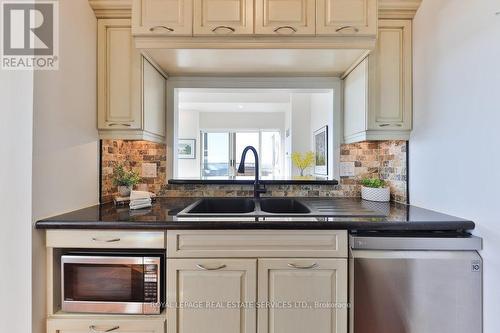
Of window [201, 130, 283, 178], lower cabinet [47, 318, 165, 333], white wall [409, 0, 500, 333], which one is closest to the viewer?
white wall [409, 0, 500, 333]

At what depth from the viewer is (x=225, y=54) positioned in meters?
1.67

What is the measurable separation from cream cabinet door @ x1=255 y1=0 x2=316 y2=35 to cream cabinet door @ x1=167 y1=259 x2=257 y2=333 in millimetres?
1297

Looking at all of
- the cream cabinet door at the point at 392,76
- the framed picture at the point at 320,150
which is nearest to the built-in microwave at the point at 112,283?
the cream cabinet door at the point at 392,76

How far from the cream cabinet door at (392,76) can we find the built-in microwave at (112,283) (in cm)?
161

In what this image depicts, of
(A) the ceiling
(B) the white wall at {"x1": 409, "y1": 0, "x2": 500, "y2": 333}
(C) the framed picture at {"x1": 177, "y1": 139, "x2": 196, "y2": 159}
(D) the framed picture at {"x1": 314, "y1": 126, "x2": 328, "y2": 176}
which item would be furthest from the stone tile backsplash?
(C) the framed picture at {"x1": 177, "y1": 139, "x2": 196, "y2": 159}

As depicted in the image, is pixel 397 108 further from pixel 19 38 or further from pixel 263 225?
pixel 19 38

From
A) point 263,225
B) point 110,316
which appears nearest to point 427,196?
point 263,225

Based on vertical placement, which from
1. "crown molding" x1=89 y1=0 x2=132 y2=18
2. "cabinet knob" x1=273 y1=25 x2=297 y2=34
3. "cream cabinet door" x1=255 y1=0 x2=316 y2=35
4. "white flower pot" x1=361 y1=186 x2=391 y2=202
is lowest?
"white flower pot" x1=361 y1=186 x2=391 y2=202

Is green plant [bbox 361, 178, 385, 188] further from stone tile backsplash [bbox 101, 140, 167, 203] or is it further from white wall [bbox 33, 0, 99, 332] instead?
white wall [bbox 33, 0, 99, 332]

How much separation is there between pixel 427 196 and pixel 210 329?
4.74ft

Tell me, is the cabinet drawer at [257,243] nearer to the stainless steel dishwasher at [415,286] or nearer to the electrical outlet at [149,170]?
the stainless steel dishwasher at [415,286]

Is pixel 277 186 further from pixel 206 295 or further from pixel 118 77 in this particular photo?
pixel 118 77

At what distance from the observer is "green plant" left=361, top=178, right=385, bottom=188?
1952mm

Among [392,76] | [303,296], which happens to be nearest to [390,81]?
[392,76]
